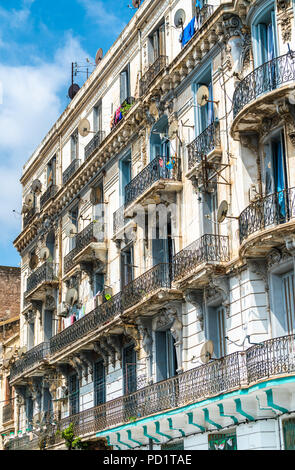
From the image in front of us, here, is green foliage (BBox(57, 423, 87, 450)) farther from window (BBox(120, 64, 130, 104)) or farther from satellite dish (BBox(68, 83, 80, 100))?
satellite dish (BBox(68, 83, 80, 100))

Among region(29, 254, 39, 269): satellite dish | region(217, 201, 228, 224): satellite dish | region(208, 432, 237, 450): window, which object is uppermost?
region(29, 254, 39, 269): satellite dish

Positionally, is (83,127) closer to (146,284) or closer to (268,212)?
(146,284)

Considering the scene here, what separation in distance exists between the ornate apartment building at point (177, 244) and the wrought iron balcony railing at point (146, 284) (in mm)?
63

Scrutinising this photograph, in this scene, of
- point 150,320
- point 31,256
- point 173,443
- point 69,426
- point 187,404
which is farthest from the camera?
point 31,256

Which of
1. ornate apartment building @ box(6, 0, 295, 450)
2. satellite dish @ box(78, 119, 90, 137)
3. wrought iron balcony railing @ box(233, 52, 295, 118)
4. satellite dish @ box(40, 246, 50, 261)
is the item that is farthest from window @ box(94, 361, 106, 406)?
wrought iron balcony railing @ box(233, 52, 295, 118)

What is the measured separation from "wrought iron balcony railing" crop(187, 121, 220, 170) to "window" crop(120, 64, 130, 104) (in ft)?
22.5

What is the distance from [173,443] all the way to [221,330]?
4077 mm

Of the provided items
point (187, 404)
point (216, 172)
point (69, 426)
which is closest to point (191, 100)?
point (216, 172)

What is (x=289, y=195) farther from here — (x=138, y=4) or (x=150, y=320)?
(x=138, y=4)

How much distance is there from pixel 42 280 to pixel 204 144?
16047 mm

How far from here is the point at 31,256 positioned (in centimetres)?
4391

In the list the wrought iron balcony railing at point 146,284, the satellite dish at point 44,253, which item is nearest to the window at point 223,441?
the wrought iron balcony railing at point 146,284

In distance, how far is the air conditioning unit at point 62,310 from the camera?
1437 inches

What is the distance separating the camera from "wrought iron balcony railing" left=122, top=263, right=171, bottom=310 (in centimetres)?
2645
